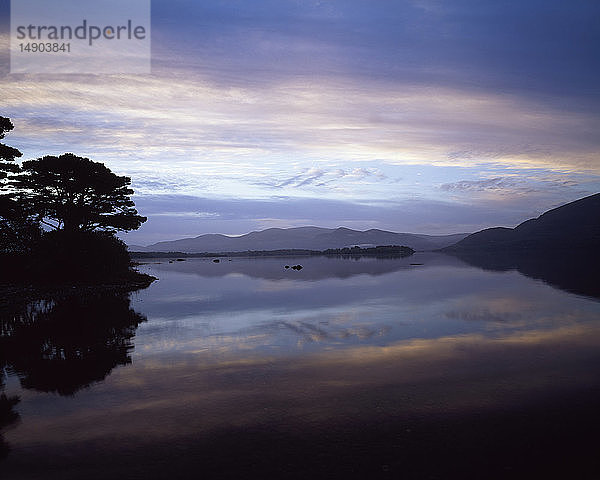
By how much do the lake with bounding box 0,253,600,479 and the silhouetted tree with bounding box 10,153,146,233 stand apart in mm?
27220

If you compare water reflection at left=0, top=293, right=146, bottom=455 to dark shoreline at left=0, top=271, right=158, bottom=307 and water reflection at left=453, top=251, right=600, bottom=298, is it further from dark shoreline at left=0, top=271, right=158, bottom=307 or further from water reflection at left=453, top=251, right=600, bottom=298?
water reflection at left=453, top=251, right=600, bottom=298

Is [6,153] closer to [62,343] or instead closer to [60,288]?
[60,288]

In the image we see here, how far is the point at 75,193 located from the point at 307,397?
49682 millimetres

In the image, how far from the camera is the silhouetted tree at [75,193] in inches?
1954

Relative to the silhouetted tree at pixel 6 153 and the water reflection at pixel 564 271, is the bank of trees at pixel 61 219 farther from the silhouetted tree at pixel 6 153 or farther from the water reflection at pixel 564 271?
the water reflection at pixel 564 271

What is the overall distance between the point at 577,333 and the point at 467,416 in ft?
46.7

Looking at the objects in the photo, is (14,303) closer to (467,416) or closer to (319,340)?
(319,340)

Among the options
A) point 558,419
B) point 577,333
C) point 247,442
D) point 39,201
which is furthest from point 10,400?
point 39,201

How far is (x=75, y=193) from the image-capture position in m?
53.1

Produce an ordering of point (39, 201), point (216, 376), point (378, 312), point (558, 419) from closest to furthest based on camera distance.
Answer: point (558, 419) → point (216, 376) → point (378, 312) → point (39, 201)

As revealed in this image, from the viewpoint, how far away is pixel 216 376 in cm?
1611

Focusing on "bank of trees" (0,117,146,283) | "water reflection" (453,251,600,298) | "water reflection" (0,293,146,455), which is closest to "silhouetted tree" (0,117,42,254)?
"bank of trees" (0,117,146,283)

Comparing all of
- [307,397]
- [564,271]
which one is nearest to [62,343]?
[307,397]

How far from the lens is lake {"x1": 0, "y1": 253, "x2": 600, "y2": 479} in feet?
31.4
